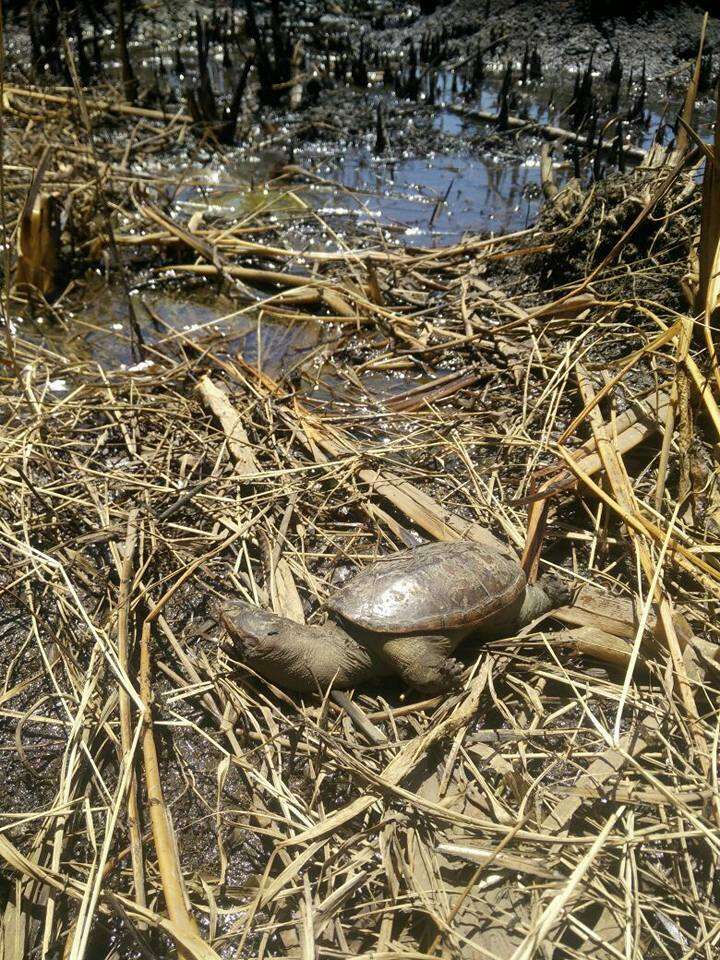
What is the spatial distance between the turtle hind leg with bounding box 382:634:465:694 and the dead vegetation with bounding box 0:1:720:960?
11cm

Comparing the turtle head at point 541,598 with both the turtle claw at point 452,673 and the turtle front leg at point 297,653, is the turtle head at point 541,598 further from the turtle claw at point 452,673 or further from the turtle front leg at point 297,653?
the turtle front leg at point 297,653

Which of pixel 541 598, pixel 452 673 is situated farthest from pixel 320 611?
pixel 541 598

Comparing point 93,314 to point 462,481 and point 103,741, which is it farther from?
point 103,741

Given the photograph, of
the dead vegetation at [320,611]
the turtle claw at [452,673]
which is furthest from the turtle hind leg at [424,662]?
the dead vegetation at [320,611]

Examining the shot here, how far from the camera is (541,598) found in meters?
2.88

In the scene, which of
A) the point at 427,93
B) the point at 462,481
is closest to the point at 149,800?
the point at 462,481

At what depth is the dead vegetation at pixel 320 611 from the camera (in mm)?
2238

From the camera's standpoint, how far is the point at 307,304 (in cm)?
479

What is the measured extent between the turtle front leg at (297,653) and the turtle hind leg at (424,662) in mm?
120

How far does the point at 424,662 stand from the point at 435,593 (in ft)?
0.76

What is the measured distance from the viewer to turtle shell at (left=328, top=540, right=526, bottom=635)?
258 centimetres

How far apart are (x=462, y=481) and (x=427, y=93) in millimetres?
5927

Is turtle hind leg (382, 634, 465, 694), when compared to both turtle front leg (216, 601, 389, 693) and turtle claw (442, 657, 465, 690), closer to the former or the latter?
turtle claw (442, 657, 465, 690)

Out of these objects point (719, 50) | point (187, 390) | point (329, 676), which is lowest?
point (329, 676)
